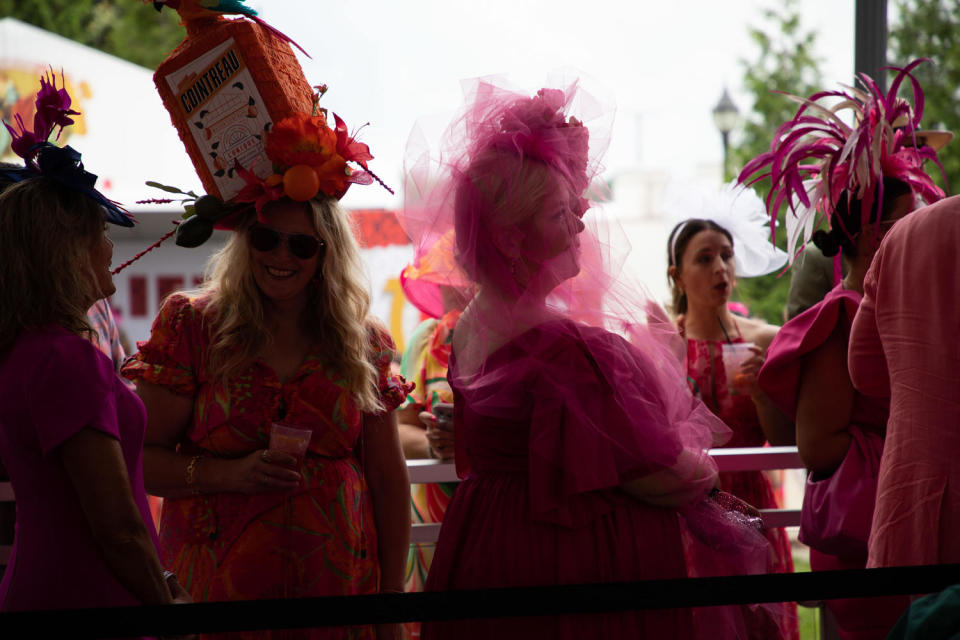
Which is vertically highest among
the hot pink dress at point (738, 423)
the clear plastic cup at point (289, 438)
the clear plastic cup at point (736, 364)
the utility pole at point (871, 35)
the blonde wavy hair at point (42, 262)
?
the utility pole at point (871, 35)

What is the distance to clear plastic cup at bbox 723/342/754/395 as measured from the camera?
10.6 ft

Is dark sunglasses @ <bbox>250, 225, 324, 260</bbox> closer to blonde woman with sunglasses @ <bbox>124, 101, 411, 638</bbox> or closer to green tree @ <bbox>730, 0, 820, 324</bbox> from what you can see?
blonde woman with sunglasses @ <bbox>124, 101, 411, 638</bbox>

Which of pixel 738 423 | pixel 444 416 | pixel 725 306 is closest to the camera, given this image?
pixel 444 416

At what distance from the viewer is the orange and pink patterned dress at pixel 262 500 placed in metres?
1.94

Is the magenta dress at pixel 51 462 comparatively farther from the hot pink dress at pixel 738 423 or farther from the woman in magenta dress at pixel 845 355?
the hot pink dress at pixel 738 423

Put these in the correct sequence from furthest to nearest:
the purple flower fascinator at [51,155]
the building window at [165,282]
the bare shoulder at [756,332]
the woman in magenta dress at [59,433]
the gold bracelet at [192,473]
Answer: the building window at [165,282], the bare shoulder at [756,332], the gold bracelet at [192,473], the purple flower fascinator at [51,155], the woman in magenta dress at [59,433]

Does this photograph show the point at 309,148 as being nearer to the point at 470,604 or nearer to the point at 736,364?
the point at 470,604

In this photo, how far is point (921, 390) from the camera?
1.88 metres

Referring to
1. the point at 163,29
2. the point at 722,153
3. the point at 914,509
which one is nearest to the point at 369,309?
the point at 914,509

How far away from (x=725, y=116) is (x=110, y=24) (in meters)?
10.3

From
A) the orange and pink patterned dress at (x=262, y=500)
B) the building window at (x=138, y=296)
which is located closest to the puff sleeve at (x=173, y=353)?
the orange and pink patterned dress at (x=262, y=500)

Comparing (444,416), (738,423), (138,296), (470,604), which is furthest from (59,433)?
(138,296)

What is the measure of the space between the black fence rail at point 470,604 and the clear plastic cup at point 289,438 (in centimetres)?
64

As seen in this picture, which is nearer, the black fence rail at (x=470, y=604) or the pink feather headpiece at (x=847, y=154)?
the black fence rail at (x=470, y=604)
